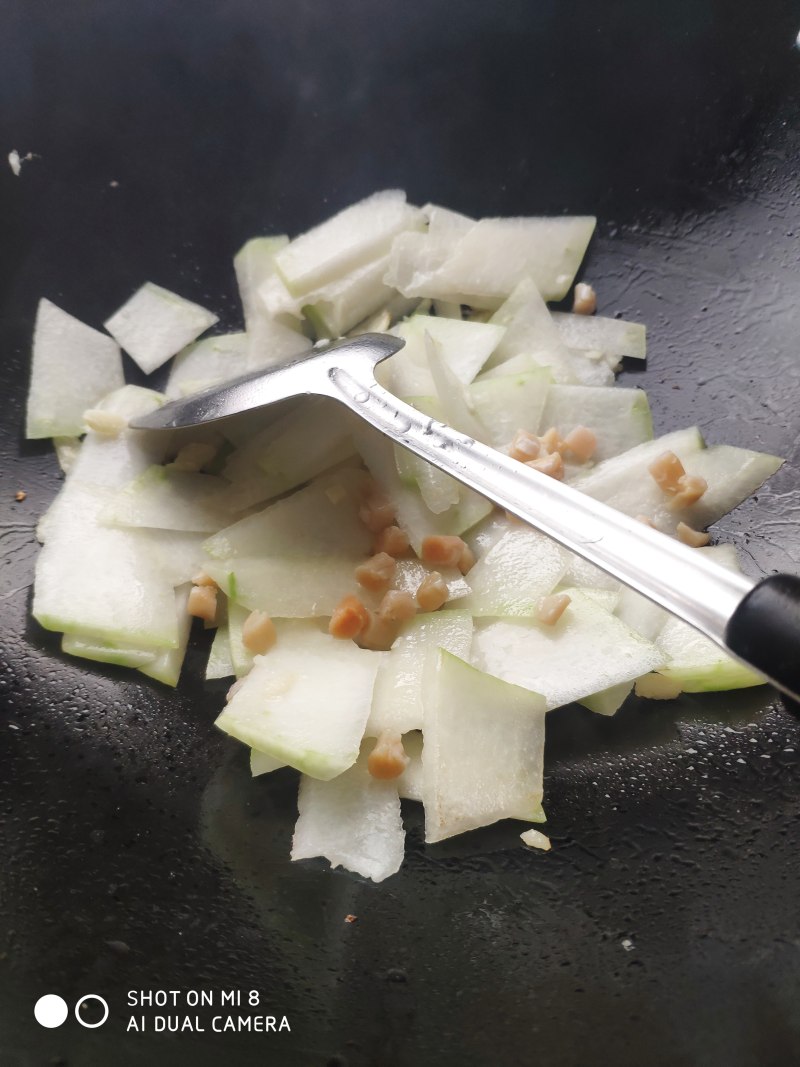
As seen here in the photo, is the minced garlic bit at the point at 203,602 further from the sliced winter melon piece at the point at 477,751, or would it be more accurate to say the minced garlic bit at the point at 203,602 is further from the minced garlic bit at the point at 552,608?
the minced garlic bit at the point at 552,608

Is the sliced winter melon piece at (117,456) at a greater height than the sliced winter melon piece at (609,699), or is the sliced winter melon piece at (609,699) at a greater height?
the sliced winter melon piece at (117,456)

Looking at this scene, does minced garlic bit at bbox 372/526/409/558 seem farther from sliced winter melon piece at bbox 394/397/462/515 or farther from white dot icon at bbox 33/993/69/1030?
white dot icon at bbox 33/993/69/1030

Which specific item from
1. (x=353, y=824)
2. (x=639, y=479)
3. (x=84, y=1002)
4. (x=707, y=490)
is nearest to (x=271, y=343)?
(x=639, y=479)

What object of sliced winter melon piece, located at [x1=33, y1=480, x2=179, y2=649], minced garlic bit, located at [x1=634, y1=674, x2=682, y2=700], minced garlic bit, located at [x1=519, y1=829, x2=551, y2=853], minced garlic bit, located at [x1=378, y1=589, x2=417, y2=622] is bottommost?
minced garlic bit, located at [x1=519, y1=829, x2=551, y2=853]

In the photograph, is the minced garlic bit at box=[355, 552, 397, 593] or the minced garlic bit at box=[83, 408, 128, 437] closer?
the minced garlic bit at box=[355, 552, 397, 593]

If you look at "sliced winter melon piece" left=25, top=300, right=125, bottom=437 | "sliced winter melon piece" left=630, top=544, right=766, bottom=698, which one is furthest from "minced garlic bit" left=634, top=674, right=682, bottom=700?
"sliced winter melon piece" left=25, top=300, right=125, bottom=437

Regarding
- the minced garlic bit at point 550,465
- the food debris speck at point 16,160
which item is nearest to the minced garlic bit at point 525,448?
the minced garlic bit at point 550,465

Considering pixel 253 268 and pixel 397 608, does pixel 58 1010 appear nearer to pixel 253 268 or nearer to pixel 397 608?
pixel 397 608
